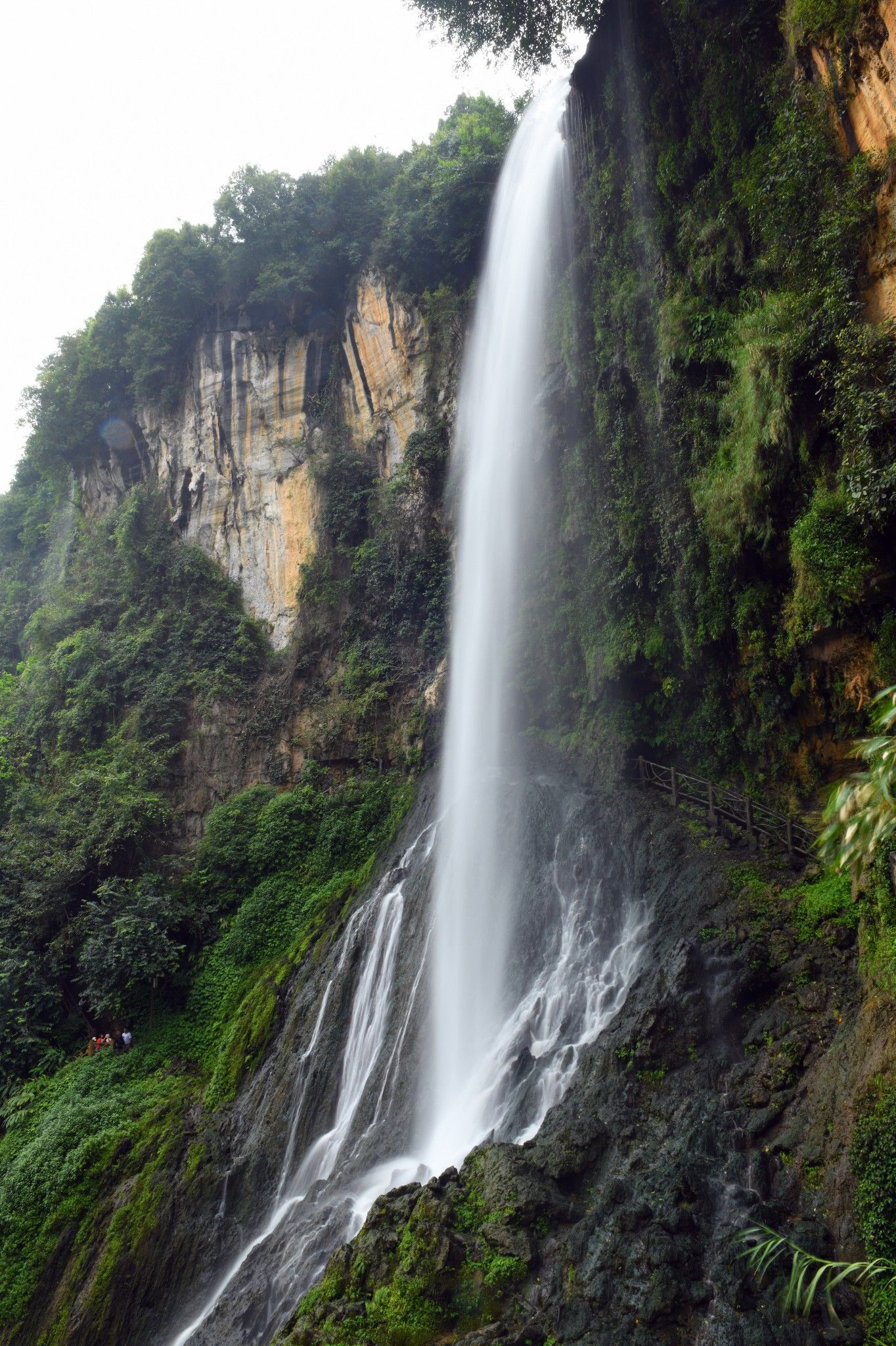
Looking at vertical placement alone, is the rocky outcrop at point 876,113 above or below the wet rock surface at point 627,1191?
above

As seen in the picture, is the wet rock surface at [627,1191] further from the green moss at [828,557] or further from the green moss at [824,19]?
the green moss at [824,19]

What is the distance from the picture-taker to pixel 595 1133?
7105 mm

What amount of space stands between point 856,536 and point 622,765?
607 cm

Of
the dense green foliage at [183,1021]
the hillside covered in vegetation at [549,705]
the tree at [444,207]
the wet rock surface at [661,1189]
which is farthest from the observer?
the tree at [444,207]

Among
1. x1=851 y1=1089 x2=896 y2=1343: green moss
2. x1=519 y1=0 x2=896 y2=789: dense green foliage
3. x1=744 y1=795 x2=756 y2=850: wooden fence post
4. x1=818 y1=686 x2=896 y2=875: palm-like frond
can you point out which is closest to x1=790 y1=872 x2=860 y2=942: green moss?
x1=744 y1=795 x2=756 y2=850: wooden fence post

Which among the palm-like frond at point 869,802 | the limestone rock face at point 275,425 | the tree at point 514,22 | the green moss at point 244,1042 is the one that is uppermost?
A: the tree at point 514,22

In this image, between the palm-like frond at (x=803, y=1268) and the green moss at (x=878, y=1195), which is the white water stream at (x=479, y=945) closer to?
the palm-like frond at (x=803, y=1268)

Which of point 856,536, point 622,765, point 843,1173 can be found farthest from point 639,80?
point 843,1173

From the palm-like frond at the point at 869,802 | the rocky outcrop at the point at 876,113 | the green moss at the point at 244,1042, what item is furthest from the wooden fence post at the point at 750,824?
the green moss at the point at 244,1042

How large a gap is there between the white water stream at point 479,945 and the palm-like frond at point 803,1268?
9.41 ft

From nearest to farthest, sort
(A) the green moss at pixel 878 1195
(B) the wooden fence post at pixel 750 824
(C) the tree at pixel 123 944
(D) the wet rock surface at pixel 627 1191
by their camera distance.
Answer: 1. (A) the green moss at pixel 878 1195
2. (D) the wet rock surface at pixel 627 1191
3. (B) the wooden fence post at pixel 750 824
4. (C) the tree at pixel 123 944

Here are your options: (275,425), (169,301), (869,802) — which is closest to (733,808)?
(869,802)

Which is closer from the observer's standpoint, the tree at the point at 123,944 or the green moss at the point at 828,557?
the green moss at the point at 828,557

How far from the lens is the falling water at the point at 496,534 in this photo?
1207cm
